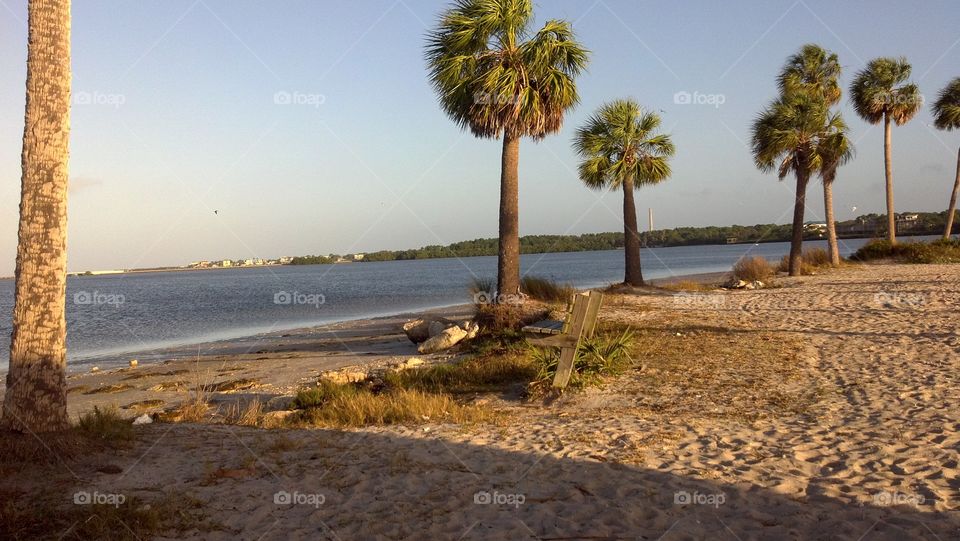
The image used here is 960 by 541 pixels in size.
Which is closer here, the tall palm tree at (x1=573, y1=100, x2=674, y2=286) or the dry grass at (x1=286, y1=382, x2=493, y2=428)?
the dry grass at (x1=286, y1=382, x2=493, y2=428)

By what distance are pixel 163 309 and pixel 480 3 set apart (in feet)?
119

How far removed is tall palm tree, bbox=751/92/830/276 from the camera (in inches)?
1130

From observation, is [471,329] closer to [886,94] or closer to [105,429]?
[105,429]

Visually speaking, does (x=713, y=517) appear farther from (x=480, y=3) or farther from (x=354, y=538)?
(x=480, y=3)

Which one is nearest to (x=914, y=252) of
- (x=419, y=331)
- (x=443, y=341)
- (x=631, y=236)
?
(x=631, y=236)

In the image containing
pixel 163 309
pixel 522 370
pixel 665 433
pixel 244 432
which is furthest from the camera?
pixel 163 309

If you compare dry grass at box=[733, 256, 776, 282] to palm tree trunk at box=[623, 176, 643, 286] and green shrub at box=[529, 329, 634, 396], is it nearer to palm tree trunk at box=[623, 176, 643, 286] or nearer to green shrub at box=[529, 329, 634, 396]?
palm tree trunk at box=[623, 176, 643, 286]

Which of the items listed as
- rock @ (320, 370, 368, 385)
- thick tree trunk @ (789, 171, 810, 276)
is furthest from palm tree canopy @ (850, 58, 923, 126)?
rock @ (320, 370, 368, 385)

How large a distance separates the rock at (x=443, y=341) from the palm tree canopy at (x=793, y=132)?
19317 mm

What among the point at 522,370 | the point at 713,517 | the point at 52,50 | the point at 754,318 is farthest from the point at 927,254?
the point at 52,50

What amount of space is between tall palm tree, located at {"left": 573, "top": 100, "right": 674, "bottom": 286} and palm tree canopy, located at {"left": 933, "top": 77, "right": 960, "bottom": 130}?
21.3 m

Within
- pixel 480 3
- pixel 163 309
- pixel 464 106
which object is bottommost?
pixel 163 309

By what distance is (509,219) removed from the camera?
667 inches

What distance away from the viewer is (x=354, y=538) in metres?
4.89
